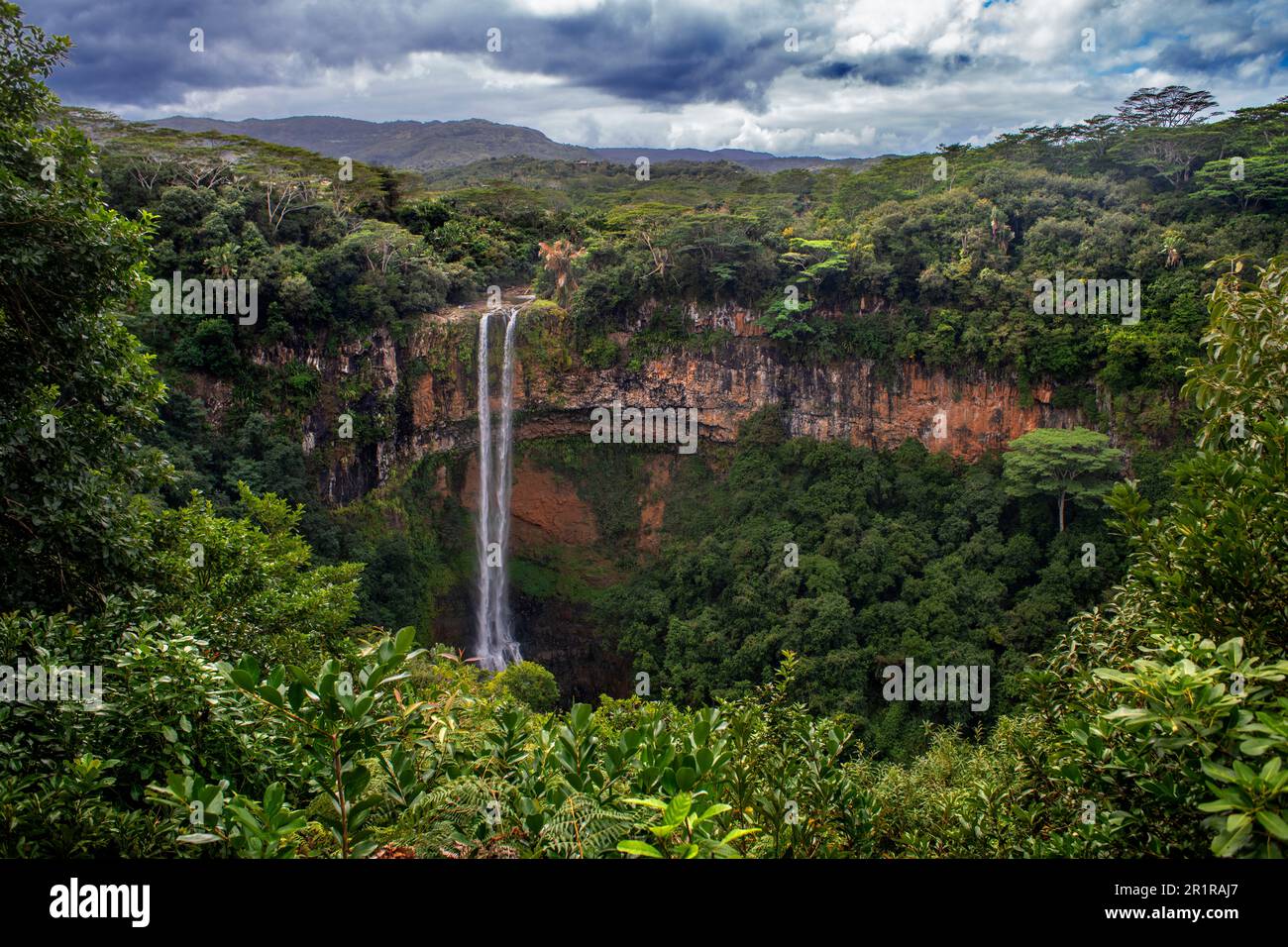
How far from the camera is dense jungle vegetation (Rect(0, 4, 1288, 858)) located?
8.66ft

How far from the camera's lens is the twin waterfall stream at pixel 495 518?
24750 millimetres

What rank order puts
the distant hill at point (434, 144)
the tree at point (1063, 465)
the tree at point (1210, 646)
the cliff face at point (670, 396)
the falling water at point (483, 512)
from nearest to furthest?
1. the tree at point (1210, 646)
2. the tree at point (1063, 465)
3. the cliff face at point (670, 396)
4. the falling water at point (483, 512)
5. the distant hill at point (434, 144)

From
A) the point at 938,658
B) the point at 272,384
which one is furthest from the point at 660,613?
the point at 272,384

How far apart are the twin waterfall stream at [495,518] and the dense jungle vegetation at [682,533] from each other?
0.87 m

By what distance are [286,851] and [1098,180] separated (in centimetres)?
2787

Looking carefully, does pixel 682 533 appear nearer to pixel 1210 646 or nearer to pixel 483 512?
pixel 483 512

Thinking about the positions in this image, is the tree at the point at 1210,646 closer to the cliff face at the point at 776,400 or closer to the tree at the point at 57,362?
the tree at the point at 57,362

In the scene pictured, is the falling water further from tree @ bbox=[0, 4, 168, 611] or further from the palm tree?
tree @ bbox=[0, 4, 168, 611]

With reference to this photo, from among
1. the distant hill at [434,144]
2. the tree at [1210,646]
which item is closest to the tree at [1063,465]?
the tree at [1210,646]

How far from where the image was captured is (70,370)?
5.57m

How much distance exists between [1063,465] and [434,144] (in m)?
64.0

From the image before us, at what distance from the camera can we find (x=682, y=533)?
81.3 ft

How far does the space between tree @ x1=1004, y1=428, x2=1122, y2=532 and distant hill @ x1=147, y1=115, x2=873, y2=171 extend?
44.0 meters

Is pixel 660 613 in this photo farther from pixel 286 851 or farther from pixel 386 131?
pixel 386 131
